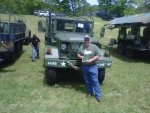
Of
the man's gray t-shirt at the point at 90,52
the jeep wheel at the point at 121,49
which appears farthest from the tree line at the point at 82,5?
the man's gray t-shirt at the point at 90,52

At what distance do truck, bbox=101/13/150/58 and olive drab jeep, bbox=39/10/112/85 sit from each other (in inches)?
210

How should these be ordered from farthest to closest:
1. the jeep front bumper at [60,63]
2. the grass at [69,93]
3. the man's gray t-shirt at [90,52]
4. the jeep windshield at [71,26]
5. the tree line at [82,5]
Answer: the tree line at [82,5], the jeep windshield at [71,26], the jeep front bumper at [60,63], the man's gray t-shirt at [90,52], the grass at [69,93]

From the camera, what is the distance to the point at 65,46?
10.2 metres

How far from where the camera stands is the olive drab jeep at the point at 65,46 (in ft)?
31.5

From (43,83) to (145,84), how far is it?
3354mm

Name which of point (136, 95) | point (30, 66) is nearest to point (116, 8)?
point (30, 66)

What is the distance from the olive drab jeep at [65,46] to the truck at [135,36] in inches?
210

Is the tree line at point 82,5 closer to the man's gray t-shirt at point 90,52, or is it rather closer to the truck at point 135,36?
the truck at point 135,36

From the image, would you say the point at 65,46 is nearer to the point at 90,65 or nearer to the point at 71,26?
the point at 71,26

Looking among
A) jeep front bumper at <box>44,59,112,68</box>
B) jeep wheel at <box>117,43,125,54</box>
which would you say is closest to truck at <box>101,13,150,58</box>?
jeep wheel at <box>117,43,125,54</box>

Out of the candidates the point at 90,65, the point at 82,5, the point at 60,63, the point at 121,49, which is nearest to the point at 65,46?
the point at 60,63

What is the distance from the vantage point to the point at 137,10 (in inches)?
2753

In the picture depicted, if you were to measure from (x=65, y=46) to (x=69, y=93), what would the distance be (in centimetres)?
179

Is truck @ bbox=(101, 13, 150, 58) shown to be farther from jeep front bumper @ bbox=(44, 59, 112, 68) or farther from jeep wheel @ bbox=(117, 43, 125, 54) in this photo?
jeep front bumper @ bbox=(44, 59, 112, 68)
